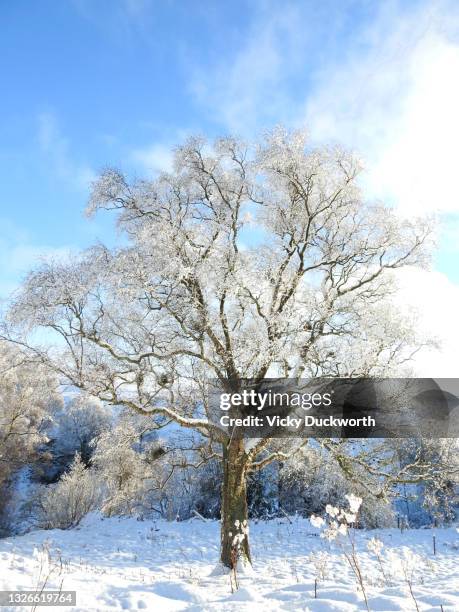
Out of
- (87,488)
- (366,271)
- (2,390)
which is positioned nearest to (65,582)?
(366,271)

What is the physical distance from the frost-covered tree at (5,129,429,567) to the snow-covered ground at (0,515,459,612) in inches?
81.5

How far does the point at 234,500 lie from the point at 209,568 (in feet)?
7.69

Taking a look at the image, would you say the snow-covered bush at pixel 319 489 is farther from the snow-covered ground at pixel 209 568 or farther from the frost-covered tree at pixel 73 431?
the frost-covered tree at pixel 73 431

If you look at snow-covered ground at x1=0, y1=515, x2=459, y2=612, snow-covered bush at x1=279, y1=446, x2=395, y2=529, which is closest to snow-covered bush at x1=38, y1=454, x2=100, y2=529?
snow-covered ground at x1=0, y1=515, x2=459, y2=612

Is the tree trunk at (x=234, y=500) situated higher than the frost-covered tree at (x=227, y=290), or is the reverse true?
the frost-covered tree at (x=227, y=290)

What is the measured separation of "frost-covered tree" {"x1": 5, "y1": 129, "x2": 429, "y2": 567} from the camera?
26.9ft

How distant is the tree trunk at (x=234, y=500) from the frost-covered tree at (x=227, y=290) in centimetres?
3

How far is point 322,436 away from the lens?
948 centimetres

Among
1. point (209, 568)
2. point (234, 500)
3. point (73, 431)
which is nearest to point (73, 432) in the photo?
point (73, 431)

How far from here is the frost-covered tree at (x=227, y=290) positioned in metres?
8.19

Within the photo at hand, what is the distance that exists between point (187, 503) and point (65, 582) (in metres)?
19.8

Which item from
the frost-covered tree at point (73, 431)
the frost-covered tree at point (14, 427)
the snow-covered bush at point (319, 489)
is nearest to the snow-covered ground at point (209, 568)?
the snow-covered bush at point (319, 489)

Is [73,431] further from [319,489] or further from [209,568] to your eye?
[209,568]

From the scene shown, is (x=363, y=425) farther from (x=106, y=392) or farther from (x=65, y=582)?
(x=65, y=582)
